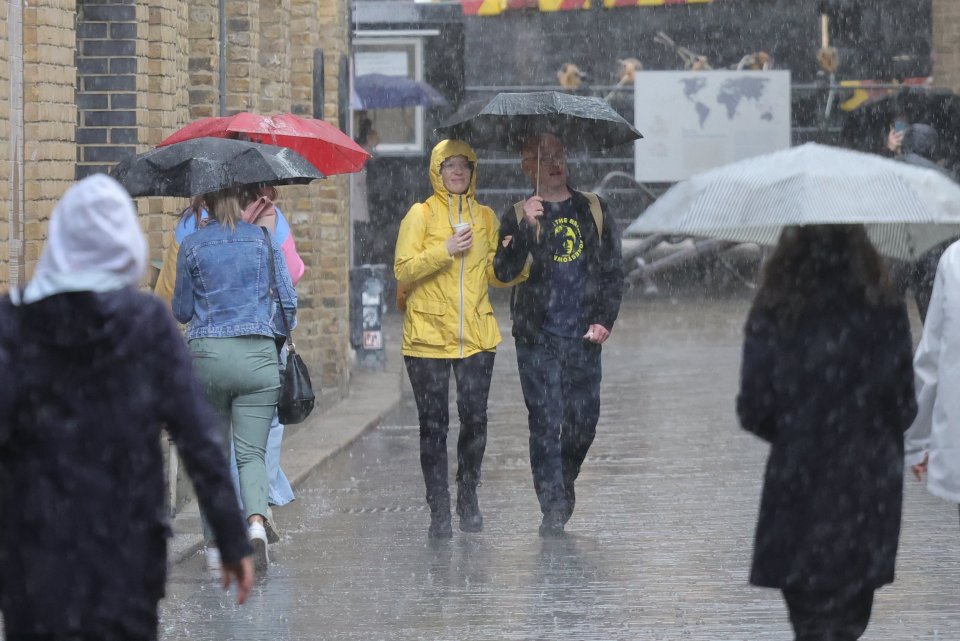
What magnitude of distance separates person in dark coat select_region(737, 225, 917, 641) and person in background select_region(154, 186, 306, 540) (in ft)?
8.91

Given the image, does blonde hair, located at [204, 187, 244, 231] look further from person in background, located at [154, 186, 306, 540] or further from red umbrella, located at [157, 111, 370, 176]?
red umbrella, located at [157, 111, 370, 176]

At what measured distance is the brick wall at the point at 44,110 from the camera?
809 cm

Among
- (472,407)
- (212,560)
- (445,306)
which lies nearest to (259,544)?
(212,560)

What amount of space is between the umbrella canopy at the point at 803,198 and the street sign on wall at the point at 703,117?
21040 millimetres

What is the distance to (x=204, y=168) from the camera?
7.19m

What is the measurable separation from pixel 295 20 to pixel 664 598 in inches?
311

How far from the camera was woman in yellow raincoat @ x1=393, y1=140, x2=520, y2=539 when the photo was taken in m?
8.05

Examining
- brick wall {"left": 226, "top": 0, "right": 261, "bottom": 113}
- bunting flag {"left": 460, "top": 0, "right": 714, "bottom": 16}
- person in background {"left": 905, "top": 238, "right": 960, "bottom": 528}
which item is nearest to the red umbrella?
brick wall {"left": 226, "top": 0, "right": 261, "bottom": 113}

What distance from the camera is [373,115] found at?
27.0 meters

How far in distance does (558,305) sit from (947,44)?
1967 cm

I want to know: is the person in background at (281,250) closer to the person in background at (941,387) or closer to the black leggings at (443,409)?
the black leggings at (443,409)

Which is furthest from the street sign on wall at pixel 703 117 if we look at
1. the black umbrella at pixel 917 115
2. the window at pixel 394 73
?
the black umbrella at pixel 917 115

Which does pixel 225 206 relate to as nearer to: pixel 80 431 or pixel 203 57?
pixel 80 431

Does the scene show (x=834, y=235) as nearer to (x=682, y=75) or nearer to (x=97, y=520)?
(x=97, y=520)
